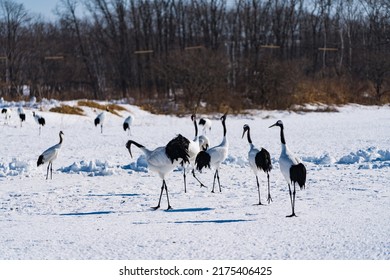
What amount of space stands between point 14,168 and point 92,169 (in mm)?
1983

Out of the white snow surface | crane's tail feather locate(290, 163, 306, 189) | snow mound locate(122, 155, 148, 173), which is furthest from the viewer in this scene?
snow mound locate(122, 155, 148, 173)

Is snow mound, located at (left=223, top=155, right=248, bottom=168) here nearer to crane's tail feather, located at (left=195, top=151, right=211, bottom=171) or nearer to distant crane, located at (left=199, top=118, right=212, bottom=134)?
crane's tail feather, located at (left=195, top=151, right=211, bottom=171)

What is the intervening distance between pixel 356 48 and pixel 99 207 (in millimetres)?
53344

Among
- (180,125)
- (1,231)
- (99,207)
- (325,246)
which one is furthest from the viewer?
(180,125)

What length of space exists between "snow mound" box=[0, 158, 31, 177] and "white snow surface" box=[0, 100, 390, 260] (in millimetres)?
28

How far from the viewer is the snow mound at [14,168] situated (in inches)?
498

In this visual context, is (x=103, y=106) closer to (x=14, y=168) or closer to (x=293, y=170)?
(x=14, y=168)

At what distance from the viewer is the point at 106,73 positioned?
57.1 meters

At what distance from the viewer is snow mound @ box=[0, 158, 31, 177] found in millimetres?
12648

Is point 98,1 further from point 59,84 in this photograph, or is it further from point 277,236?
point 277,236

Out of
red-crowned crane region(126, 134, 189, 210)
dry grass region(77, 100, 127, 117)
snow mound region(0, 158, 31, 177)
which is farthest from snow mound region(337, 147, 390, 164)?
dry grass region(77, 100, 127, 117)

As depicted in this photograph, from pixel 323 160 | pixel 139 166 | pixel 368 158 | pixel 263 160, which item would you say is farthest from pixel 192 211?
pixel 368 158

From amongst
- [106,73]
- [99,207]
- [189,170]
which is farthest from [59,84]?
[99,207]

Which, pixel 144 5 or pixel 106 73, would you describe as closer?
pixel 144 5
